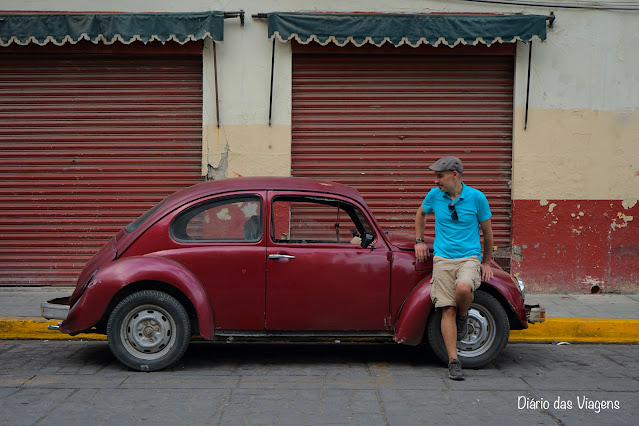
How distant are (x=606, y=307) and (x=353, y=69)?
4557 millimetres

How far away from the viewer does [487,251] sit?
243 inches

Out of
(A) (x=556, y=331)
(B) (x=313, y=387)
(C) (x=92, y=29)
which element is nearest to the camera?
(B) (x=313, y=387)

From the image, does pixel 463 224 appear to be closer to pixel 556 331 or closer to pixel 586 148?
pixel 556 331

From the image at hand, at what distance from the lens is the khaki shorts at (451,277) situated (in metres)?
5.89

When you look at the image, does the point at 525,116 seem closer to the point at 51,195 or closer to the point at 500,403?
the point at 500,403

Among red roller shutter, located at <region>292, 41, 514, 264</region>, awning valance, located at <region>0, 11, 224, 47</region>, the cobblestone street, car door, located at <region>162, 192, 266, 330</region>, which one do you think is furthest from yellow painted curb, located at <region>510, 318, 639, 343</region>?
awning valance, located at <region>0, 11, 224, 47</region>

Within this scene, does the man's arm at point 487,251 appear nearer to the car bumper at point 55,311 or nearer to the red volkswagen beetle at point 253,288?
the red volkswagen beetle at point 253,288

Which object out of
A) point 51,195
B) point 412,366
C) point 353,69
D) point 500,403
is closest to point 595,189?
point 353,69

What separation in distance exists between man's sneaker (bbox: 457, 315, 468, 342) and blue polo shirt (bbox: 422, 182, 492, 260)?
1.69 ft

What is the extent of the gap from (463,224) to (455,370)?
1.18 metres

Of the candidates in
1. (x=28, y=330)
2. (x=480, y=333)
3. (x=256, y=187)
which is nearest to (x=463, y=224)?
(x=480, y=333)

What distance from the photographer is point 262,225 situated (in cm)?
623

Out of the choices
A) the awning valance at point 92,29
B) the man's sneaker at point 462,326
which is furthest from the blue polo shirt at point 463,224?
the awning valance at point 92,29

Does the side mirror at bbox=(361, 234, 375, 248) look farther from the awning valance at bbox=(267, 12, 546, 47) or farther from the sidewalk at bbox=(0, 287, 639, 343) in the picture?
the awning valance at bbox=(267, 12, 546, 47)
